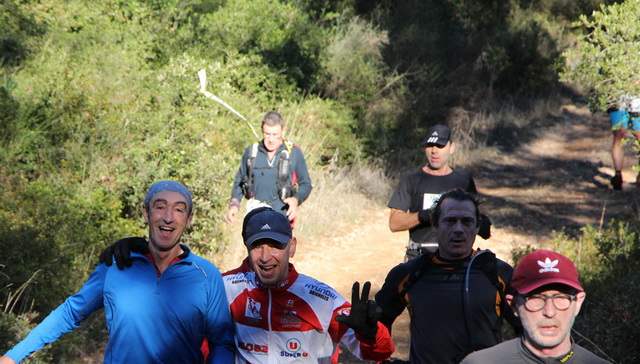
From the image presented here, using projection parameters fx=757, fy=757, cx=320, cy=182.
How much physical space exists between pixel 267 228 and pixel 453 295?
3.39 feet

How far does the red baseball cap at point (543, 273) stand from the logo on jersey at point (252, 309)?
1412mm

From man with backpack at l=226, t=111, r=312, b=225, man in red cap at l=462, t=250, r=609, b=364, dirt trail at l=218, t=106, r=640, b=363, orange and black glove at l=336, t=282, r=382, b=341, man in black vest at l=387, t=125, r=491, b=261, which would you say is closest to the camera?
man in red cap at l=462, t=250, r=609, b=364

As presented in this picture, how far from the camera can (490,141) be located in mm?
20203

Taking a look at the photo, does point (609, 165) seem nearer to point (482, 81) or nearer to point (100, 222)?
point (482, 81)

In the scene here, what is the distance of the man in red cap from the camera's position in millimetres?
2760

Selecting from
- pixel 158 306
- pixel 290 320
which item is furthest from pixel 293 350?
pixel 158 306

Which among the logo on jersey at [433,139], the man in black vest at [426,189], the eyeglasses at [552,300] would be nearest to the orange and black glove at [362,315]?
the eyeglasses at [552,300]

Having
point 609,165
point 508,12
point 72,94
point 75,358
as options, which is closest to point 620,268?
point 75,358

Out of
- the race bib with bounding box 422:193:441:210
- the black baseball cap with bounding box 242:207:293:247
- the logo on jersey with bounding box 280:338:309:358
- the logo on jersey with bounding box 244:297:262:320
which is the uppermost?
the race bib with bounding box 422:193:441:210

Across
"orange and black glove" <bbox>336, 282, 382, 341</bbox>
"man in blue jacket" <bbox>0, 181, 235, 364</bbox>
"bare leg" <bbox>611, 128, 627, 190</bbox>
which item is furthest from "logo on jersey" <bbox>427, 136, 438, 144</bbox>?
"bare leg" <bbox>611, 128, 627, 190</bbox>

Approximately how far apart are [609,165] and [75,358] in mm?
13223

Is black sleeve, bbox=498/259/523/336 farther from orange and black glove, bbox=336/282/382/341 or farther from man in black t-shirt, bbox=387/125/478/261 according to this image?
man in black t-shirt, bbox=387/125/478/261

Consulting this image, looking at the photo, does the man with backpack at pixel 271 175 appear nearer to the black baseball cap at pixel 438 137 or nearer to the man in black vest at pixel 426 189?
the man in black vest at pixel 426 189

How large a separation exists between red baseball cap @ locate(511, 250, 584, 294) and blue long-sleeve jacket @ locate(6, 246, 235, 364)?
1576 millimetres
